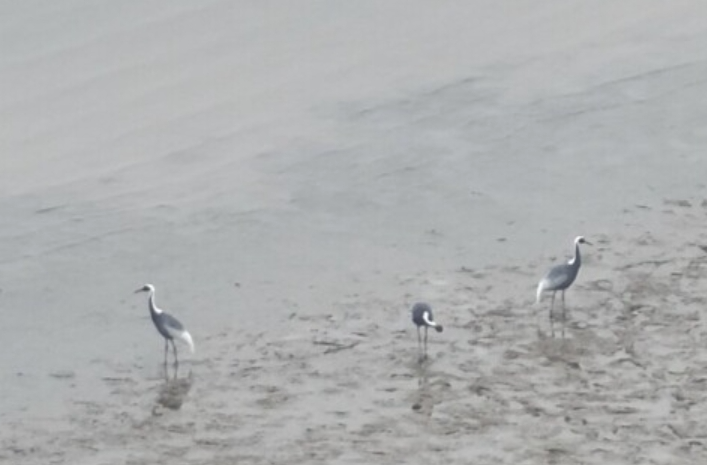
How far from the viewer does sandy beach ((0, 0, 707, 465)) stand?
16.4m

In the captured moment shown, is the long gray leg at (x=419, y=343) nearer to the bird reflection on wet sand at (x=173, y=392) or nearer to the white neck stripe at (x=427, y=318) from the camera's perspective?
the white neck stripe at (x=427, y=318)

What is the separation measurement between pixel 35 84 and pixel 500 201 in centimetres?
685

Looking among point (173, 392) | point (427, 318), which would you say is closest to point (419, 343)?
point (427, 318)

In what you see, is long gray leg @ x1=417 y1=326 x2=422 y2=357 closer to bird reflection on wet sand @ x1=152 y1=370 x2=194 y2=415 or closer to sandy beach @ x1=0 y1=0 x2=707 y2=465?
sandy beach @ x1=0 y1=0 x2=707 y2=465

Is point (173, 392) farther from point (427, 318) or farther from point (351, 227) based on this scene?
point (351, 227)

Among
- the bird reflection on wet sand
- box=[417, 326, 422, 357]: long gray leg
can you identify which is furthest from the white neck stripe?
the bird reflection on wet sand

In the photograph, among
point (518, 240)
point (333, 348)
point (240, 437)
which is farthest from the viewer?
point (518, 240)

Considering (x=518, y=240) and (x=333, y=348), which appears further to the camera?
(x=518, y=240)

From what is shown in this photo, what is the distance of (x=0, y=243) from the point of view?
69.5ft

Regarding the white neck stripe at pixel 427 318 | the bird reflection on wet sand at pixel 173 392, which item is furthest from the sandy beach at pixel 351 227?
the white neck stripe at pixel 427 318

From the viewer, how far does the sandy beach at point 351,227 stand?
53.9 feet

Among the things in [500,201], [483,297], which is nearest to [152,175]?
[500,201]

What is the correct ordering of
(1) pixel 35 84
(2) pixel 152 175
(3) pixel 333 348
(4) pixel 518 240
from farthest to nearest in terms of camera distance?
(1) pixel 35 84 < (2) pixel 152 175 < (4) pixel 518 240 < (3) pixel 333 348

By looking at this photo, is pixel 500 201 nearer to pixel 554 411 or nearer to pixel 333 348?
pixel 333 348
